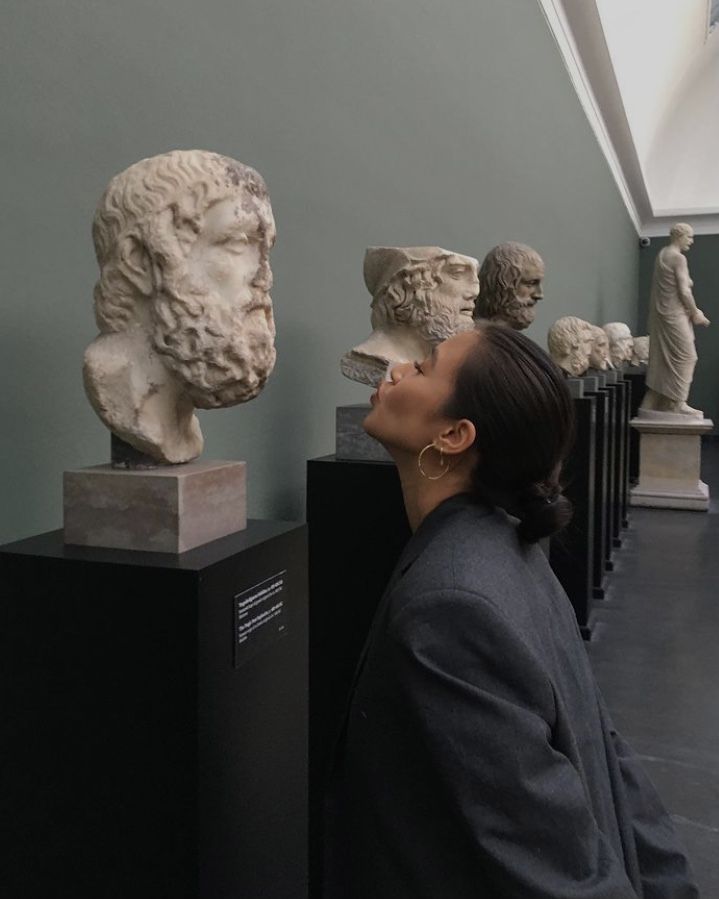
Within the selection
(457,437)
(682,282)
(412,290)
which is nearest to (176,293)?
(457,437)

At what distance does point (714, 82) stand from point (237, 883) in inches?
733

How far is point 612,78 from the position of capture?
11430 millimetres

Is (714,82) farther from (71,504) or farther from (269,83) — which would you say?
(71,504)

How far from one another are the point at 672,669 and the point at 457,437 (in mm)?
3983

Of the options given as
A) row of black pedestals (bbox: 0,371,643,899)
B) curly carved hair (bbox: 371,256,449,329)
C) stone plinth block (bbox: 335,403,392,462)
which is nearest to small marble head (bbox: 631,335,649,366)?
curly carved hair (bbox: 371,256,449,329)

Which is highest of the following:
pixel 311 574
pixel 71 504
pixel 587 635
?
pixel 71 504

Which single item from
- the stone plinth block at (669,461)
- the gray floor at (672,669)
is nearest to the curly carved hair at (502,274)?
the gray floor at (672,669)

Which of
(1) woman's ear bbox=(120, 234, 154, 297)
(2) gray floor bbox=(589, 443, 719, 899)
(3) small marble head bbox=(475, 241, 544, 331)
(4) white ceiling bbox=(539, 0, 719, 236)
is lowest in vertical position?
(2) gray floor bbox=(589, 443, 719, 899)

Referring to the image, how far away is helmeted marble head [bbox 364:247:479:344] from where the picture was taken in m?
3.39

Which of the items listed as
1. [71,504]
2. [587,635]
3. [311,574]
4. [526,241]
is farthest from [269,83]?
[526,241]

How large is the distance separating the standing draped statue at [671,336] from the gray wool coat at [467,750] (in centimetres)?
993

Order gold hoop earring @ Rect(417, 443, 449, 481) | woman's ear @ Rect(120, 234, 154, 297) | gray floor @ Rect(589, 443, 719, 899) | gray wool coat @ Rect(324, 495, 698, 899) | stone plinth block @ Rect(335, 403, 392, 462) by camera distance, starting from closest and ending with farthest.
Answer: gray wool coat @ Rect(324, 495, 698, 899) → gold hoop earring @ Rect(417, 443, 449, 481) → woman's ear @ Rect(120, 234, 154, 297) → stone plinth block @ Rect(335, 403, 392, 462) → gray floor @ Rect(589, 443, 719, 899)

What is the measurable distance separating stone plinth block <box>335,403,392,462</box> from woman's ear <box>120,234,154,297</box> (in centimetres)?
147

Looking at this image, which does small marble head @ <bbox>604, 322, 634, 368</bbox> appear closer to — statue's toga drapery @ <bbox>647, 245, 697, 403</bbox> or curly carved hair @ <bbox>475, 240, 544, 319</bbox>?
statue's toga drapery @ <bbox>647, 245, 697, 403</bbox>
